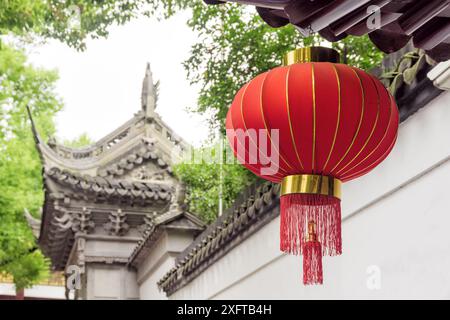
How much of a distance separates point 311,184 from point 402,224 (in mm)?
751

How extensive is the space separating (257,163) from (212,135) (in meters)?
4.43

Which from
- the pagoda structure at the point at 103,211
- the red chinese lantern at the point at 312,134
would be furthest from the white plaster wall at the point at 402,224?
the pagoda structure at the point at 103,211

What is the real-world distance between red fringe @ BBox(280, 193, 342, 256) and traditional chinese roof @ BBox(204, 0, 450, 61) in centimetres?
63

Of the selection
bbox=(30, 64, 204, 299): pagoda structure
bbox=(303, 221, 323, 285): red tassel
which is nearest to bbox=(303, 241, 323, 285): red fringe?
bbox=(303, 221, 323, 285): red tassel

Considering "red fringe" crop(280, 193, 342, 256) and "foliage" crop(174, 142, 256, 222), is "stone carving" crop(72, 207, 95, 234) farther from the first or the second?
"red fringe" crop(280, 193, 342, 256)

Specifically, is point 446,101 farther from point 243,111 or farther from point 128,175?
point 128,175

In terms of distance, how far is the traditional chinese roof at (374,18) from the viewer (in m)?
2.38

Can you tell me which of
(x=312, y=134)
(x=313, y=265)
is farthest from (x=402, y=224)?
(x=312, y=134)

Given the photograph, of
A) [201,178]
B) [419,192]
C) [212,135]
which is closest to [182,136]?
[201,178]

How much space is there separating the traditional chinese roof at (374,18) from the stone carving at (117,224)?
7.24m

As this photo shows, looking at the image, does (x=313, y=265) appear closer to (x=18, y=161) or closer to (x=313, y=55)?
(x=313, y=55)

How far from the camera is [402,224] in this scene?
3436 millimetres

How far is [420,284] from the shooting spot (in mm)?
3271

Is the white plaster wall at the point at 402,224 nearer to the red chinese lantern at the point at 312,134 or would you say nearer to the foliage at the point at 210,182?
the red chinese lantern at the point at 312,134
